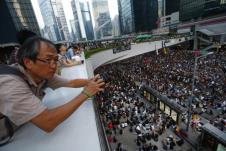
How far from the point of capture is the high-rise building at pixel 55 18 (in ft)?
481

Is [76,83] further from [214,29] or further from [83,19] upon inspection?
[83,19]

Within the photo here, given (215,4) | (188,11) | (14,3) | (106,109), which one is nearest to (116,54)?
(106,109)

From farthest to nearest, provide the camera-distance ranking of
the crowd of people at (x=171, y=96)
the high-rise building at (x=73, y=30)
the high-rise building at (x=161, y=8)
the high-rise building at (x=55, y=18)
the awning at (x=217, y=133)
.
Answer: the high-rise building at (x=73, y=30) → the high-rise building at (x=55, y=18) → the high-rise building at (x=161, y=8) → the crowd of people at (x=171, y=96) → the awning at (x=217, y=133)

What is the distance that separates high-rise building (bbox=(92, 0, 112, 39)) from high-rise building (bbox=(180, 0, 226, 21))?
9501cm

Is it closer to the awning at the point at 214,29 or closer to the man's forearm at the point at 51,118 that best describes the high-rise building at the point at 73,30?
the awning at the point at 214,29

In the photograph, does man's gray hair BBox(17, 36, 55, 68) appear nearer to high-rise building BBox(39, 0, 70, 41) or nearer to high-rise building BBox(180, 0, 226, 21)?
high-rise building BBox(180, 0, 226, 21)

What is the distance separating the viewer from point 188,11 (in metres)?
47.8

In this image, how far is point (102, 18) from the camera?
13512cm

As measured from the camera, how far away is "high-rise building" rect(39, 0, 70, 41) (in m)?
147

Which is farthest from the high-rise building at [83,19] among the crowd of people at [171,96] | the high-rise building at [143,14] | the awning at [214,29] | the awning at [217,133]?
the awning at [217,133]

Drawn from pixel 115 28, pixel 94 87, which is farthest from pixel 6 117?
pixel 115 28

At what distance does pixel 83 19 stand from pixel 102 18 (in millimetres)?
19078

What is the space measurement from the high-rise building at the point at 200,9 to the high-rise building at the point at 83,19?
9959cm

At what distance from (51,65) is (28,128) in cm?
79
